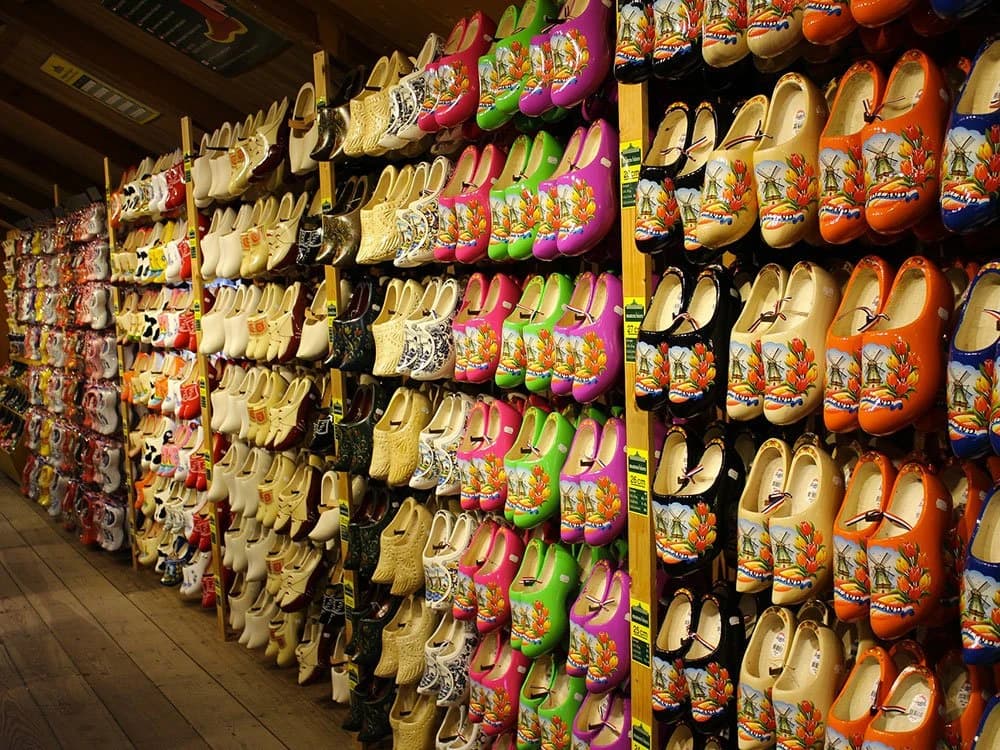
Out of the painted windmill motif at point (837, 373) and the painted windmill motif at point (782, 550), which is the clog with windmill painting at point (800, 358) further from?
the painted windmill motif at point (782, 550)

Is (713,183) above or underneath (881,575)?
above

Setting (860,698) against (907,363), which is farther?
(860,698)

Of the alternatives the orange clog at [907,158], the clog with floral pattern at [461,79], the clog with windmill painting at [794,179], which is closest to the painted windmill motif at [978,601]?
the orange clog at [907,158]

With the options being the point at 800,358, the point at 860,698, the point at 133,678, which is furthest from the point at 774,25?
the point at 133,678

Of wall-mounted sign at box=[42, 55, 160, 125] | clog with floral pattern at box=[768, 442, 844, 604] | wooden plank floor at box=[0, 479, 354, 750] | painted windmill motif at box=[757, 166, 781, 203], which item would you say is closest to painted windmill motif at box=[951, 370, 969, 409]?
clog with floral pattern at box=[768, 442, 844, 604]

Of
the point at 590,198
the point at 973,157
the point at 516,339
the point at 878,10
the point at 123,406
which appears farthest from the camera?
the point at 123,406

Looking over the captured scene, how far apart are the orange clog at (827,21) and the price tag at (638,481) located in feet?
2.99

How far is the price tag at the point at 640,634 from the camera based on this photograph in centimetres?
227

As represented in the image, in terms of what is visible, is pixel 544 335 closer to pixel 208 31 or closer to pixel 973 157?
pixel 973 157

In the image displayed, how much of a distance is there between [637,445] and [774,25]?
2.93ft

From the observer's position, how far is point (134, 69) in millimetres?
5105

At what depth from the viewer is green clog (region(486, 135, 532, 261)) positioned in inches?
104

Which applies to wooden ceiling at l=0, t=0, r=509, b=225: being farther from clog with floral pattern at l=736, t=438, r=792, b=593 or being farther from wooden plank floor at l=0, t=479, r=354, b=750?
wooden plank floor at l=0, t=479, r=354, b=750

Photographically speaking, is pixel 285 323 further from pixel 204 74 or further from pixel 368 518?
pixel 204 74
